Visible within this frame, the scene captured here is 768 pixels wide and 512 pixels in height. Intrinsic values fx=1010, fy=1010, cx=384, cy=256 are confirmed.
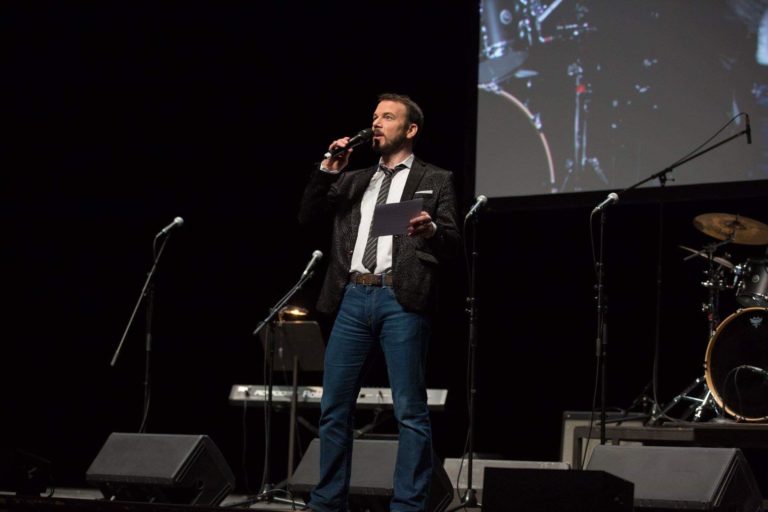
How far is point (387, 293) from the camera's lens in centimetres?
334

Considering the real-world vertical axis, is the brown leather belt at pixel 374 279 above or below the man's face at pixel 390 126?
below

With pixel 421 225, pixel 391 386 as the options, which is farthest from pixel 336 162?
pixel 391 386

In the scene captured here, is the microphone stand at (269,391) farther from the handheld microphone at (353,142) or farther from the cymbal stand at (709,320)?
the cymbal stand at (709,320)

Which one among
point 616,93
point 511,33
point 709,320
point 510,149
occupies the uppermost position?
point 511,33

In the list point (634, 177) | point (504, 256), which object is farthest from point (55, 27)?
point (634, 177)

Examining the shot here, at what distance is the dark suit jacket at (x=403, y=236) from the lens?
11.0 ft

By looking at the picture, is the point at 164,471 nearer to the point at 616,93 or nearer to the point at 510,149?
the point at 510,149

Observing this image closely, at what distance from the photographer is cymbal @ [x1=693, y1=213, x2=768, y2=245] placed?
17.2 ft

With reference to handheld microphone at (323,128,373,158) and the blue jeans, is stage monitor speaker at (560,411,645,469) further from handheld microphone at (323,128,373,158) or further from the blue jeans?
handheld microphone at (323,128,373,158)

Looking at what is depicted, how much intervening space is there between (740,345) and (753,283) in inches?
14.0

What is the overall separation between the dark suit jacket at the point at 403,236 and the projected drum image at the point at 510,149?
2.51 metres

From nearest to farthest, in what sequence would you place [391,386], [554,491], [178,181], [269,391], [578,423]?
[554,491] < [391,386] < [269,391] < [578,423] < [178,181]

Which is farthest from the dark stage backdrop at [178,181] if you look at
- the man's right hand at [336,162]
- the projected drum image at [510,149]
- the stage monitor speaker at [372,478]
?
the man's right hand at [336,162]

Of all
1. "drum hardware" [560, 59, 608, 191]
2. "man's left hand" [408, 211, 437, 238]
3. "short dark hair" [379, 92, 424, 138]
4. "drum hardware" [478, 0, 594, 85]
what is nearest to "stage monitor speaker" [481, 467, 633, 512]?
"man's left hand" [408, 211, 437, 238]
